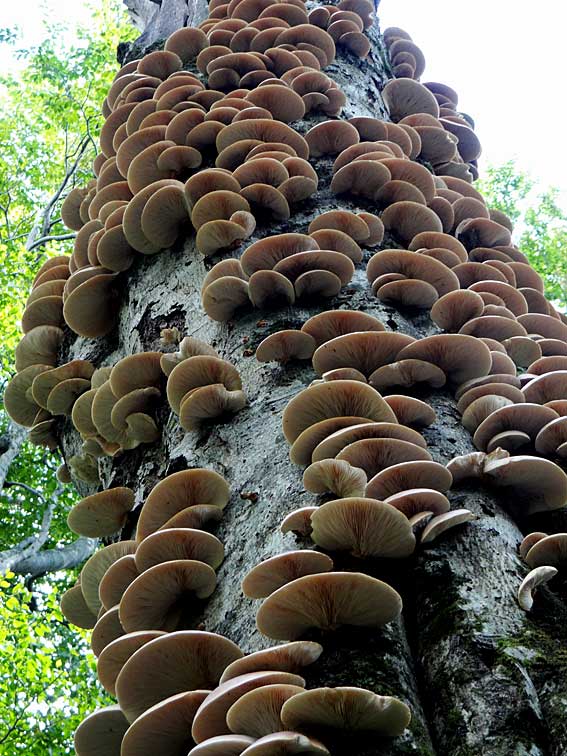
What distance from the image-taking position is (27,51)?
18297 millimetres

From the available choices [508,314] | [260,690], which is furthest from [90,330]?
[260,690]

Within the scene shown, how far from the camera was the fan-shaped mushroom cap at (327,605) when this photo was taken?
132 centimetres

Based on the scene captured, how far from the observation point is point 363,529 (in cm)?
147

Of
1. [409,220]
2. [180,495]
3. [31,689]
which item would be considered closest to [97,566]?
[180,495]

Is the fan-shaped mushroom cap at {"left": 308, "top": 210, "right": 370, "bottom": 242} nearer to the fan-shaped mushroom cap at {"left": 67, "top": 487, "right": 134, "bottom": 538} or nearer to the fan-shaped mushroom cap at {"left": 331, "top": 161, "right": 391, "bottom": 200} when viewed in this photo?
the fan-shaped mushroom cap at {"left": 331, "top": 161, "right": 391, "bottom": 200}

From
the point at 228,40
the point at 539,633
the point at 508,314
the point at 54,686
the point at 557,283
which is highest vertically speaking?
the point at 557,283

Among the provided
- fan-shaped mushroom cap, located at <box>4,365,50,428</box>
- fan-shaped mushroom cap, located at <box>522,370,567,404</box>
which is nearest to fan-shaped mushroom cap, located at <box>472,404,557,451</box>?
fan-shaped mushroom cap, located at <box>522,370,567,404</box>

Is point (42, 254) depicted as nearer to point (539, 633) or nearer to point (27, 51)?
point (27, 51)

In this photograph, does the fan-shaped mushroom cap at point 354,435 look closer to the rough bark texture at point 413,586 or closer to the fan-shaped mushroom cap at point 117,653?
the rough bark texture at point 413,586

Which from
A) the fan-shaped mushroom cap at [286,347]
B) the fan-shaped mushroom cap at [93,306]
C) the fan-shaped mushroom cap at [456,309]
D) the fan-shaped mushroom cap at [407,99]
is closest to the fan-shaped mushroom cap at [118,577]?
the fan-shaped mushroom cap at [286,347]

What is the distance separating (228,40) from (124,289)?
5.83 feet

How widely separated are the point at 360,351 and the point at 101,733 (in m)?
1.17

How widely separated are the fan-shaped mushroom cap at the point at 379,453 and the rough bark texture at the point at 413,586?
0.16m

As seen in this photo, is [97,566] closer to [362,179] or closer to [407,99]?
[362,179]
